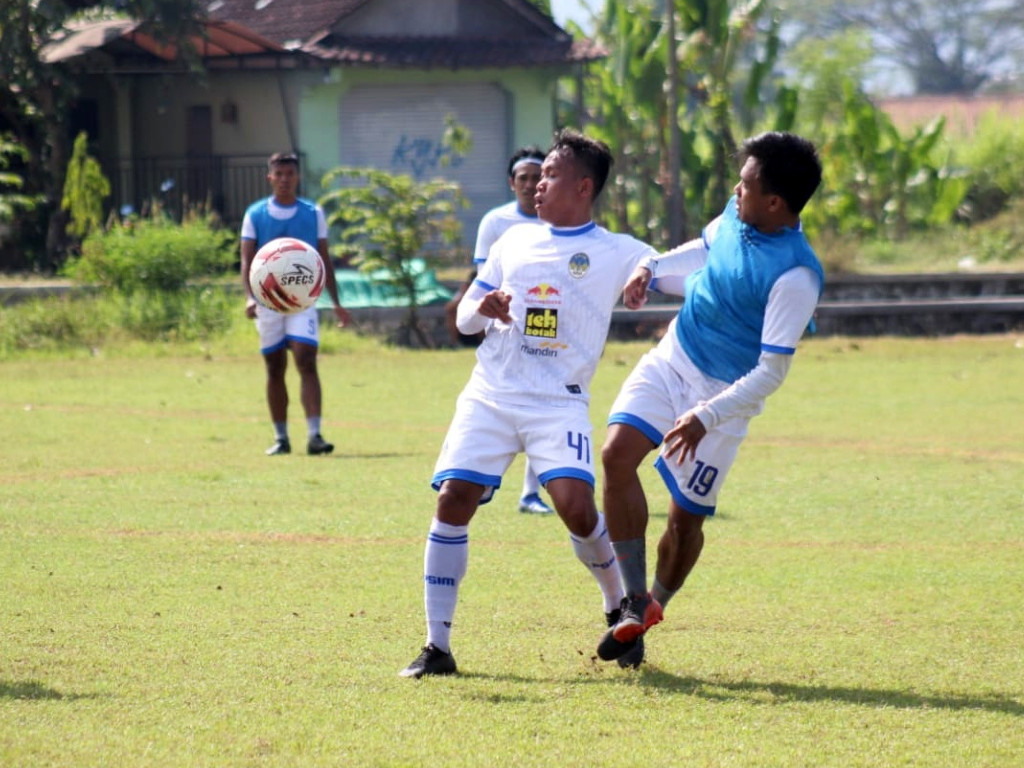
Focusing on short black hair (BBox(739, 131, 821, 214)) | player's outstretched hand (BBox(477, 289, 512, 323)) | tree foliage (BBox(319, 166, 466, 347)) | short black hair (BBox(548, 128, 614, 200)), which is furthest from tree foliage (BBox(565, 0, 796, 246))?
player's outstretched hand (BBox(477, 289, 512, 323))

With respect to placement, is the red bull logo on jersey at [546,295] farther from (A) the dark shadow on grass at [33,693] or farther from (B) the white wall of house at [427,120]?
(B) the white wall of house at [427,120]

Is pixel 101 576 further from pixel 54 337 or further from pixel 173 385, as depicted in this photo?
pixel 54 337

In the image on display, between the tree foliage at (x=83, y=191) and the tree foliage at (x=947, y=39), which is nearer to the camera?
the tree foliage at (x=83, y=191)

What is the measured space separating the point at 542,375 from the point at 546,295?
30cm

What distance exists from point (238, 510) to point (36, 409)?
585cm

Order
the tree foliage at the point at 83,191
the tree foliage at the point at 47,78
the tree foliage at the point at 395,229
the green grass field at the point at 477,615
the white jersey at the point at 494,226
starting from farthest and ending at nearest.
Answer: the tree foliage at the point at 47,78 < the tree foliage at the point at 83,191 < the tree foliage at the point at 395,229 < the white jersey at the point at 494,226 < the green grass field at the point at 477,615

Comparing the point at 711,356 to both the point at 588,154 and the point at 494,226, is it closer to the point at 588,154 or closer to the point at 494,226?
the point at 588,154

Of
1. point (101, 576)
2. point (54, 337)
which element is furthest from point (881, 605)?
point (54, 337)

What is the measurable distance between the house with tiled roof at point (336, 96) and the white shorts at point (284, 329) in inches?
594

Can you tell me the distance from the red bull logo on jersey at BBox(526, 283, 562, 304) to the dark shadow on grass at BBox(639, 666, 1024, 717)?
1.41 meters

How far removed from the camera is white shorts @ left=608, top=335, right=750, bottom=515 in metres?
6.30

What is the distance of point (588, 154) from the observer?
21.0 ft

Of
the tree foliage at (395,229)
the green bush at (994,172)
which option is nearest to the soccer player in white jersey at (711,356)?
the tree foliage at (395,229)

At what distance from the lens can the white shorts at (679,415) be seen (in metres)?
6.30
